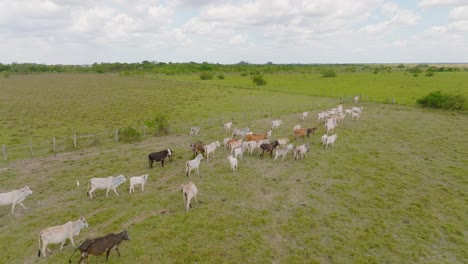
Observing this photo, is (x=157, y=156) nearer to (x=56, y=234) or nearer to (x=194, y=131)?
(x=56, y=234)

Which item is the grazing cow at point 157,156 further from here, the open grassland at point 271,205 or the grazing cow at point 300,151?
the grazing cow at point 300,151

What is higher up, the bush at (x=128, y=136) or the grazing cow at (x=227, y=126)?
the grazing cow at (x=227, y=126)

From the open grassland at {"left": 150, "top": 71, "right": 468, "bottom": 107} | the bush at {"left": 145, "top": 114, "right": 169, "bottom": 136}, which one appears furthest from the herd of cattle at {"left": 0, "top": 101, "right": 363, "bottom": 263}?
the open grassland at {"left": 150, "top": 71, "right": 468, "bottom": 107}

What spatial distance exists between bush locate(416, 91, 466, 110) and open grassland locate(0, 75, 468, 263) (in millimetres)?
13815

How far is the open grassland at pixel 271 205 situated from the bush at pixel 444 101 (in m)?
13.8

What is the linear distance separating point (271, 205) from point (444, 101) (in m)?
33.0

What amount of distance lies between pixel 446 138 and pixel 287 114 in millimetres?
15124

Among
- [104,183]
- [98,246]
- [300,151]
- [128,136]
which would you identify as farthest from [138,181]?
[128,136]

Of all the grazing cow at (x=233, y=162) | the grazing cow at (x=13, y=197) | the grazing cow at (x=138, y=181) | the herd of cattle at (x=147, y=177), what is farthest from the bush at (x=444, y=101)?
the grazing cow at (x=13, y=197)

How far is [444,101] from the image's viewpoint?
1407 inches

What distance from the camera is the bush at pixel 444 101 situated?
34.9m

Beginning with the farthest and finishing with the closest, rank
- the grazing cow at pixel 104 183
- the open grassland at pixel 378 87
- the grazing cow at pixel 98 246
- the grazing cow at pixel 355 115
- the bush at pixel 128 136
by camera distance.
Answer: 1. the open grassland at pixel 378 87
2. the grazing cow at pixel 355 115
3. the bush at pixel 128 136
4. the grazing cow at pixel 104 183
5. the grazing cow at pixel 98 246

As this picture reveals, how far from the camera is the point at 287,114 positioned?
113 ft

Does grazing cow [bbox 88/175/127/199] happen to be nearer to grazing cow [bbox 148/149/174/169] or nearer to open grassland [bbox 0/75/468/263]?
open grassland [bbox 0/75/468/263]
